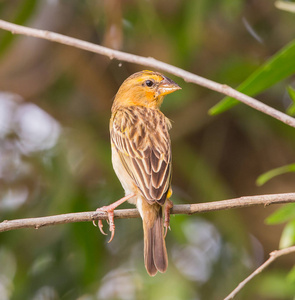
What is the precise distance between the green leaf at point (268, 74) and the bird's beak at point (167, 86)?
85 cm

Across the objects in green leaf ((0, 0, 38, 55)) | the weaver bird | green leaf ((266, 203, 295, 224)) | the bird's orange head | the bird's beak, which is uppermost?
green leaf ((0, 0, 38, 55))

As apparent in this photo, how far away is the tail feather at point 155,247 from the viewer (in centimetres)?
318

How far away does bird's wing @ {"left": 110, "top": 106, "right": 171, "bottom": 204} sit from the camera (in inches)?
135

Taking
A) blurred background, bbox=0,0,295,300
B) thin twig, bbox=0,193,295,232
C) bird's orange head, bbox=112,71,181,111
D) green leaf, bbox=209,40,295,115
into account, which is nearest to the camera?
thin twig, bbox=0,193,295,232

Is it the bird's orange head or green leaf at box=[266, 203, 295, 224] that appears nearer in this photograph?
green leaf at box=[266, 203, 295, 224]

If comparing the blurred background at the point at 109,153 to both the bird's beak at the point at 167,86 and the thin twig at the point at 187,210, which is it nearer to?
the bird's beak at the point at 167,86

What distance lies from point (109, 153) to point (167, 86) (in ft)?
4.35

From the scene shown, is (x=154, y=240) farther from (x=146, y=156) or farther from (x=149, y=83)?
(x=149, y=83)

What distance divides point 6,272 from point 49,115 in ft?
4.90

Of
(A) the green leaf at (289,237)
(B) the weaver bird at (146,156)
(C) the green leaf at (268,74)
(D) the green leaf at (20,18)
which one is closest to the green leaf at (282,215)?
(A) the green leaf at (289,237)

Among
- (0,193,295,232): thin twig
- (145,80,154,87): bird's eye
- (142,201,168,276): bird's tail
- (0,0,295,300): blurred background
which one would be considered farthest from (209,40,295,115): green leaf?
(0,0,295,300): blurred background

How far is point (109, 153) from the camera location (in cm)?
534

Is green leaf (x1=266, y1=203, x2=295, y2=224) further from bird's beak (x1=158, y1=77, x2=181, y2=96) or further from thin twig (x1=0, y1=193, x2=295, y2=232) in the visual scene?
bird's beak (x1=158, y1=77, x2=181, y2=96)

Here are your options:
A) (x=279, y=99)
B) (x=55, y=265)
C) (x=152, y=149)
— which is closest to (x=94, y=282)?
(x=55, y=265)
